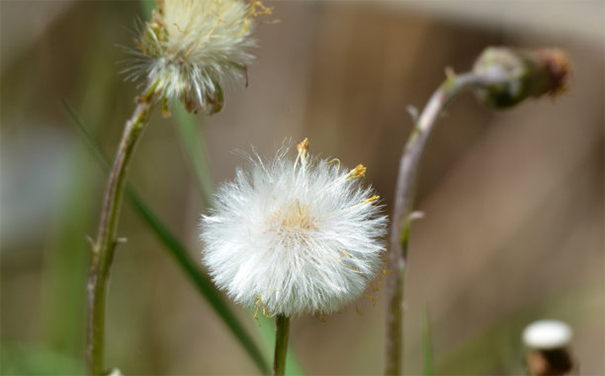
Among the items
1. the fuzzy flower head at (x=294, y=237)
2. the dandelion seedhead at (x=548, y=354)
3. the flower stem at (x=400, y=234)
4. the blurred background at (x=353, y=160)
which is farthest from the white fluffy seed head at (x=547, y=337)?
the blurred background at (x=353, y=160)

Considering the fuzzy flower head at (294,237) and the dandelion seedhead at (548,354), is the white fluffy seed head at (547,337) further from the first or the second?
the fuzzy flower head at (294,237)

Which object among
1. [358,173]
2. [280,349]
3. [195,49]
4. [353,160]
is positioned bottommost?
[280,349]

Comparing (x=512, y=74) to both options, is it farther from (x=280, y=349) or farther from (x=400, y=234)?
(x=280, y=349)

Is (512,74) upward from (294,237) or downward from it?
upward

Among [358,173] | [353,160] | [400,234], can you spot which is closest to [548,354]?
[400,234]

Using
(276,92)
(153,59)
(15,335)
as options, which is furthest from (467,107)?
(153,59)

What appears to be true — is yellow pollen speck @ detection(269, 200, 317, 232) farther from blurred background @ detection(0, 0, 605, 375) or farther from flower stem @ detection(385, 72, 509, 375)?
blurred background @ detection(0, 0, 605, 375)
